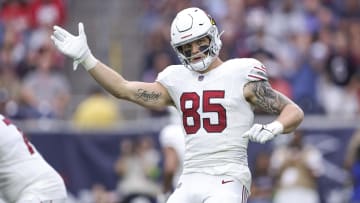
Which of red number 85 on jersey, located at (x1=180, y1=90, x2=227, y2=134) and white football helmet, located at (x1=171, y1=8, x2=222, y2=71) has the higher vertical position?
white football helmet, located at (x1=171, y1=8, x2=222, y2=71)

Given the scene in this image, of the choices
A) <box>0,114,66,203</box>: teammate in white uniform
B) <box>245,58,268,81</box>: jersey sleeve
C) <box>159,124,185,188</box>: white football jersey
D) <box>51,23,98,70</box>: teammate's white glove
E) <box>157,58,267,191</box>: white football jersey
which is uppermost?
<box>51,23,98,70</box>: teammate's white glove

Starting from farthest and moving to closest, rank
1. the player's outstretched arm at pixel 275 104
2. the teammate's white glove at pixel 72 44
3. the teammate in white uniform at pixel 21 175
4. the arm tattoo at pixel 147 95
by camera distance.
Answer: the teammate in white uniform at pixel 21 175 → the arm tattoo at pixel 147 95 → the teammate's white glove at pixel 72 44 → the player's outstretched arm at pixel 275 104

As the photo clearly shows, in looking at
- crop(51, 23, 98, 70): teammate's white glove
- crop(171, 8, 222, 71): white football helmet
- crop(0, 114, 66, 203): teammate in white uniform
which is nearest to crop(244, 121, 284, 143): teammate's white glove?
crop(171, 8, 222, 71): white football helmet

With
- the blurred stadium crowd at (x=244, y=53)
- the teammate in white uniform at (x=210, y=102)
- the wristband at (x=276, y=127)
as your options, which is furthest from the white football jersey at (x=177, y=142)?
the wristband at (x=276, y=127)

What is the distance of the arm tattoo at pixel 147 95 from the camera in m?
8.38

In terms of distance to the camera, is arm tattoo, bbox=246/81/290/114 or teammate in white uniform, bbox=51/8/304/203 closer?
teammate in white uniform, bbox=51/8/304/203

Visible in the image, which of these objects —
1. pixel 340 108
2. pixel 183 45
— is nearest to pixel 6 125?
pixel 183 45

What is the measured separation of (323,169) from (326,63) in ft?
5.40

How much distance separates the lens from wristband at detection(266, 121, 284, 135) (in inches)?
307

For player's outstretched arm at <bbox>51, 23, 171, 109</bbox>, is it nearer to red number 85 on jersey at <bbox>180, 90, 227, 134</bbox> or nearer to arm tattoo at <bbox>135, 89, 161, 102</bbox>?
arm tattoo at <bbox>135, 89, 161, 102</bbox>

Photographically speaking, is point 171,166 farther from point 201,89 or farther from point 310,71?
point 310,71

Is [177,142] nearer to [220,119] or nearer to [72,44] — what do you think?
[220,119]

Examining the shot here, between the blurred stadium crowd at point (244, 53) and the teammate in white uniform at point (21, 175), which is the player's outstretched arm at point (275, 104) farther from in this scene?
the blurred stadium crowd at point (244, 53)

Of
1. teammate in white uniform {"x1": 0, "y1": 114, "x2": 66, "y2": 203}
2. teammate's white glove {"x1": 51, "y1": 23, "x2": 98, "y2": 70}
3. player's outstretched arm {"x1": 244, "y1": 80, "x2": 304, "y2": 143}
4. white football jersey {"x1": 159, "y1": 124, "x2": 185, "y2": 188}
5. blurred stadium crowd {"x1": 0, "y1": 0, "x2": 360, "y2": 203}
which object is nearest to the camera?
player's outstretched arm {"x1": 244, "y1": 80, "x2": 304, "y2": 143}
